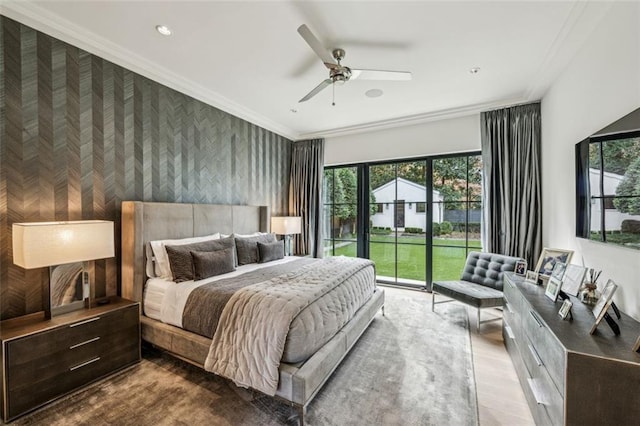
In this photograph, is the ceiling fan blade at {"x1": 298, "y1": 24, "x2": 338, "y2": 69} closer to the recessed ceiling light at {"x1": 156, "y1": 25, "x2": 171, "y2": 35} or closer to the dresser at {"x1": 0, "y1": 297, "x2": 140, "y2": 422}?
the recessed ceiling light at {"x1": 156, "y1": 25, "x2": 171, "y2": 35}

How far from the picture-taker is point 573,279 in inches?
77.6

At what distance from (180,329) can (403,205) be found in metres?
3.75

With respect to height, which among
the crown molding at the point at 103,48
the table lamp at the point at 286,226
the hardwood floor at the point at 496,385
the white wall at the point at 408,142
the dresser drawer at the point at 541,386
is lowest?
the hardwood floor at the point at 496,385

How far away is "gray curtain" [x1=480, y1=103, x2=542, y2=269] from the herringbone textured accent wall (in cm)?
394

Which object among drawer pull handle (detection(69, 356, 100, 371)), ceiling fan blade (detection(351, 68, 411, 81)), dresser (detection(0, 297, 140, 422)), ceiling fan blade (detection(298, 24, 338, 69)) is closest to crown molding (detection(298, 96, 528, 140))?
ceiling fan blade (detection(351, 68, 411, 81))

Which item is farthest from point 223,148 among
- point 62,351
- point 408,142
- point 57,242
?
point 408,142

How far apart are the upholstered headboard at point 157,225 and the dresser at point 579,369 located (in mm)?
3227

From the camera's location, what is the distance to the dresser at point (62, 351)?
5.65ft

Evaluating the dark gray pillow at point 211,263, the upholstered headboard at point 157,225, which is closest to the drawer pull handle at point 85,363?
the upholstered headboard at point 157,225

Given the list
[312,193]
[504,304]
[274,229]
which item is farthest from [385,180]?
[504,304]

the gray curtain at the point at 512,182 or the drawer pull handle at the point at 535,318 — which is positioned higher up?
the gray curtain at the point at 512,182

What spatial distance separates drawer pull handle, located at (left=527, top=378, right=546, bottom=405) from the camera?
155 centimetres

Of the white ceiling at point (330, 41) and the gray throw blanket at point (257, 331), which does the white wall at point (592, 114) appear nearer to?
the white ceiling at point (330, 41)

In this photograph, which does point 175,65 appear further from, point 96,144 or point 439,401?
point 439,401
